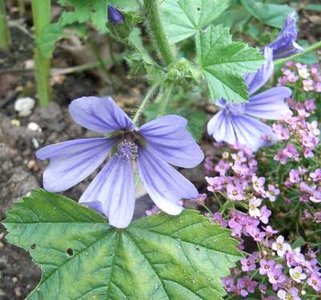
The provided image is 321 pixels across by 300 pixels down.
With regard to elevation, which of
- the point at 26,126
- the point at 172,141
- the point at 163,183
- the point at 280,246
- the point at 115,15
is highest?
the point at 115,15

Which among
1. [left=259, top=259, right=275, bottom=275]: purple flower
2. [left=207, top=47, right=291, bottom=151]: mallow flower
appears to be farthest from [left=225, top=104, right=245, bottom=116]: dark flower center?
[left=259, top=259, right=275, bottom=275]: purple flower

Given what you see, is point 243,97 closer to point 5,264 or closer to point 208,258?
point 208,258

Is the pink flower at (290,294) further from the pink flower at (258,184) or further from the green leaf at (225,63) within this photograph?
the green leaf at (225,63)

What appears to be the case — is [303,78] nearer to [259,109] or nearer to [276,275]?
[259,109]

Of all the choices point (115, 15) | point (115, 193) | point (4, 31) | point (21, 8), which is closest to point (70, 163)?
point (115, 193)

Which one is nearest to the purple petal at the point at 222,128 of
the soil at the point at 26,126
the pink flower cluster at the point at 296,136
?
the pink flower cluster at the point at 296,136

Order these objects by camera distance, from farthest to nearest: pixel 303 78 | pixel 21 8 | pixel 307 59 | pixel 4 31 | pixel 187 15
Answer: pixel 21 8 → pixel 4 31 → pixel 307 59 → pixel 303 78 → pixel 187 15
